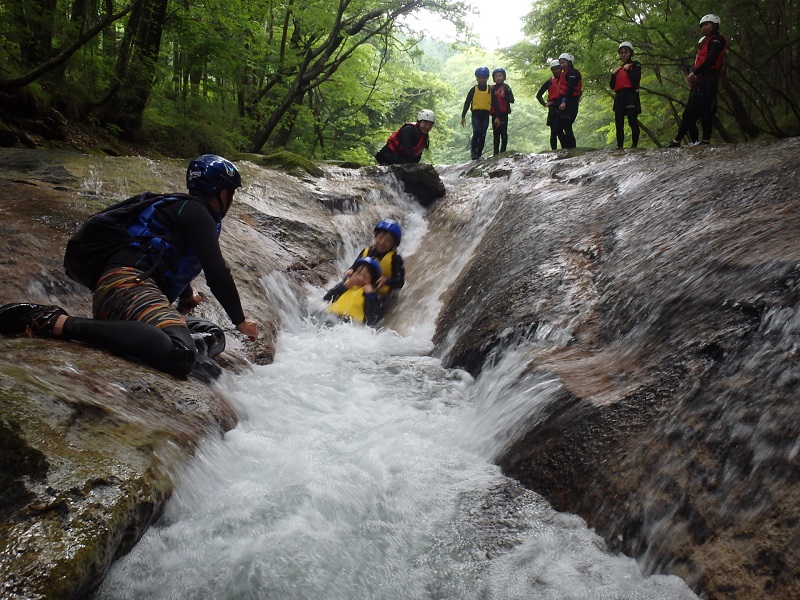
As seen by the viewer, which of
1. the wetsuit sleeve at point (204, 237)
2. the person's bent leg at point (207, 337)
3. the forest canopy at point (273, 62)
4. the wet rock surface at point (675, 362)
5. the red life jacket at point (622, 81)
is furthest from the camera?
the red life jacket at point (622, 81)

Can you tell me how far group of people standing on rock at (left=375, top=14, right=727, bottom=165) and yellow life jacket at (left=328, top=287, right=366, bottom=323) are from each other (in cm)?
567

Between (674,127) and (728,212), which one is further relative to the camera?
(674,127)

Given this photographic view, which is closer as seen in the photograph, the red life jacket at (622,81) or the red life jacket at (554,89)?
the red life jacket at (622,81)

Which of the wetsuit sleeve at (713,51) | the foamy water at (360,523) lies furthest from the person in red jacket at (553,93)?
the foamy water at (360,523)

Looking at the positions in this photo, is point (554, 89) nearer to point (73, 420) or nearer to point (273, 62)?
point (273, 62)

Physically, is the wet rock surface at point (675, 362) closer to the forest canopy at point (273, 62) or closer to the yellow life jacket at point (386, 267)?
the yellow life jacket at point (386, 267)

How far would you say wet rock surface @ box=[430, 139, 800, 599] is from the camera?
2324 millimetres

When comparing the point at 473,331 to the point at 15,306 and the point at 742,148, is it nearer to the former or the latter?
the point at 15,306

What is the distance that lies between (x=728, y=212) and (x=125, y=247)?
467cm

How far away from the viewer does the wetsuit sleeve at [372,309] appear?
7.45 metres

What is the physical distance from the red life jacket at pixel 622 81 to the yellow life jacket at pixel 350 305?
6879 millimetres

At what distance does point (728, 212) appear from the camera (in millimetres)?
4480

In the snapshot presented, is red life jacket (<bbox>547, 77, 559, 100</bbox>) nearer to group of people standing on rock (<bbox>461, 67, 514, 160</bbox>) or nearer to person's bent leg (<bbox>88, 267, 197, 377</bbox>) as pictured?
group of people standing on rock (<bbox>461, 67, 514, 160</bbox>)

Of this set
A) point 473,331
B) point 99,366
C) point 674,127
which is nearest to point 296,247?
point 473,331
